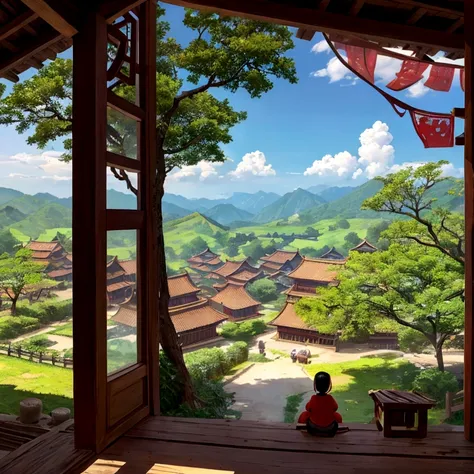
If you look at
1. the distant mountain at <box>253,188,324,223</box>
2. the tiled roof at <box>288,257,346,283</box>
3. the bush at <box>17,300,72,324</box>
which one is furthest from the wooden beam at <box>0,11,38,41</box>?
the distant mountain at <box>253,188,324,223</box>

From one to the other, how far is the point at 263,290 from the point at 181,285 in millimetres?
2842

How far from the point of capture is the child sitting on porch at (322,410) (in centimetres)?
210

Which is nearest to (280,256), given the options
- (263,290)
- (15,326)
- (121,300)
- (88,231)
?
(263,290)

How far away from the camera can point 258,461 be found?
1.83 meters

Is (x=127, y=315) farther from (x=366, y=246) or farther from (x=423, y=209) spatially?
(x=366, y=246)

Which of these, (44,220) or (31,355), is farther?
(44,220)

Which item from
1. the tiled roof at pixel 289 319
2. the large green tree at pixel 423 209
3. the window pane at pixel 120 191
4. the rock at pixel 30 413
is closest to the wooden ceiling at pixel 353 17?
the window pane at pixel 120 191

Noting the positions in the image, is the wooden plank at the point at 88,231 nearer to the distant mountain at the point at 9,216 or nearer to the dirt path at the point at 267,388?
A: the dirt path at the point at 267,388

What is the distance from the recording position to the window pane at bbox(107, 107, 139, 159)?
2.17 metres

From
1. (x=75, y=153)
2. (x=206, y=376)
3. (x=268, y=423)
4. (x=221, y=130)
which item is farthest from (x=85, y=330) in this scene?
(x=206, y=376)

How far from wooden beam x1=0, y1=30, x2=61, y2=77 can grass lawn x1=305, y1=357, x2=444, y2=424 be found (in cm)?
693

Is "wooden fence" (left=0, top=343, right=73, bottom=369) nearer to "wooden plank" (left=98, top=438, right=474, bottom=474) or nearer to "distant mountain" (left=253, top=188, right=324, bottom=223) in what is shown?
"wooden plank" (left=98, top=438, right=474, bottom=474)

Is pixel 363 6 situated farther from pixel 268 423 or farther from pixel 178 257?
pixel 178 257

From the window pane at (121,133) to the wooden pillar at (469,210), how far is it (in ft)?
6.07
